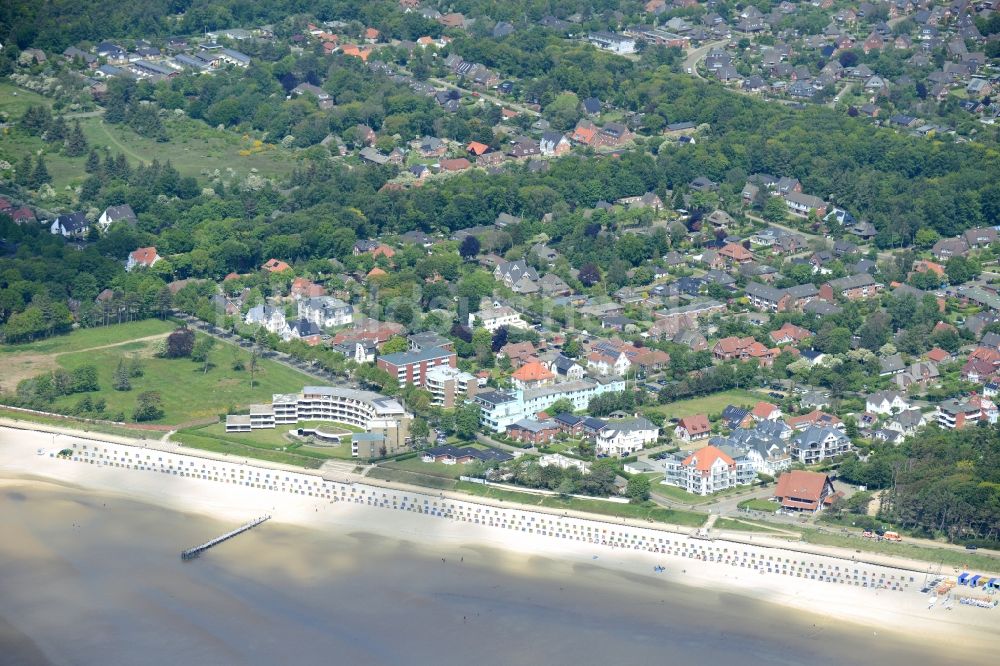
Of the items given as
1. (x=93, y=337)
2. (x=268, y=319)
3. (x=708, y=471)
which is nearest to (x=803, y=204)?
(x=268, y=319)

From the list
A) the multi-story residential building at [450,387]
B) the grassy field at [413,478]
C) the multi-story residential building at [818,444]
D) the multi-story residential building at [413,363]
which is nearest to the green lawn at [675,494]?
the multi-story residential building at [818,444]

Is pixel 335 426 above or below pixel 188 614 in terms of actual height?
above

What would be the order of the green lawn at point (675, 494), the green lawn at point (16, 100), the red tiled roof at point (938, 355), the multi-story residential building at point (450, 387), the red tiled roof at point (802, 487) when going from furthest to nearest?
the green lawn at point (16, 100)
the red tiled roof at point (938, 355)
the multi-story residential building at point (450, 387)
the green lawn at point (675, 494)
the red tiled roof at point (802, 487)

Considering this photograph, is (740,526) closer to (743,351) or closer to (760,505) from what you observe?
(760,505)

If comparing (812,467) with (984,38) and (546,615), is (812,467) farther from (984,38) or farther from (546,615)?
(984,38)

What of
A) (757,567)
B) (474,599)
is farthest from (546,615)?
(757,567)

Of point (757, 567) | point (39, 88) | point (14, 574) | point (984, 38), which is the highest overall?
point (984, 38)

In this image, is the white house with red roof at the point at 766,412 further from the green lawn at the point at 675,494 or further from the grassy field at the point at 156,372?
the grassy field at the point at 156,372
